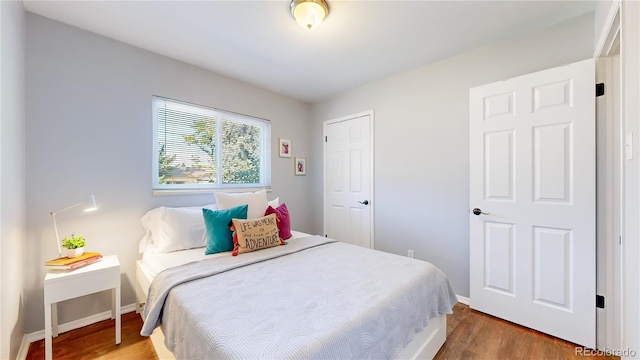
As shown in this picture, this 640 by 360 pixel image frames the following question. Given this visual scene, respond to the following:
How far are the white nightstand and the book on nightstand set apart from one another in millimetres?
31

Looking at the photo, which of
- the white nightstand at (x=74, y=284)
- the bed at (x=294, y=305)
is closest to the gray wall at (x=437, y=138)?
the bed at (x=294, y=305)

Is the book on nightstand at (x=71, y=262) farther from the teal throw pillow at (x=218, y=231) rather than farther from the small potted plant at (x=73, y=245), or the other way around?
the teal throw pillow at (x=218, y=231)

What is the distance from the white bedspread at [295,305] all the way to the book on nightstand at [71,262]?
0.69 metres

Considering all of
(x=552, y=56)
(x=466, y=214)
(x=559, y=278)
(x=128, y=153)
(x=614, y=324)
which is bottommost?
(x=614, y=324)

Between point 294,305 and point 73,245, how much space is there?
178 cm

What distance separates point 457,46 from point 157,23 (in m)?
2.56

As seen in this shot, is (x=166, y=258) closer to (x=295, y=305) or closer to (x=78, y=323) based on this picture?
(x=78, y=323)

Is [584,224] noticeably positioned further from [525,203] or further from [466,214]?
[466,214]

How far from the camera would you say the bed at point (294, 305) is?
948 millimetres

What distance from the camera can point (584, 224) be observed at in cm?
173

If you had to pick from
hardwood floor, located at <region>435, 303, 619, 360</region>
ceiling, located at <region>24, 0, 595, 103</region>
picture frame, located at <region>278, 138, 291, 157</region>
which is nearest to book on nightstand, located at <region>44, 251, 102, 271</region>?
ceiling, located at <region>24, 0, 595, 103</region>

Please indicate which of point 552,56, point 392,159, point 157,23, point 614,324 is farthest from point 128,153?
point 614,324

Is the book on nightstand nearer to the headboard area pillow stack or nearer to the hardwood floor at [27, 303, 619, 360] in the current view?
the headboard area pillow stack

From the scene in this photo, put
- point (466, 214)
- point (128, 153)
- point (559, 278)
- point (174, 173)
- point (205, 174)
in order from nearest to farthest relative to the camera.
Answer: point (559, 278), point (128, 153), point (466, 214), point (174, 173), point (205, 174)
